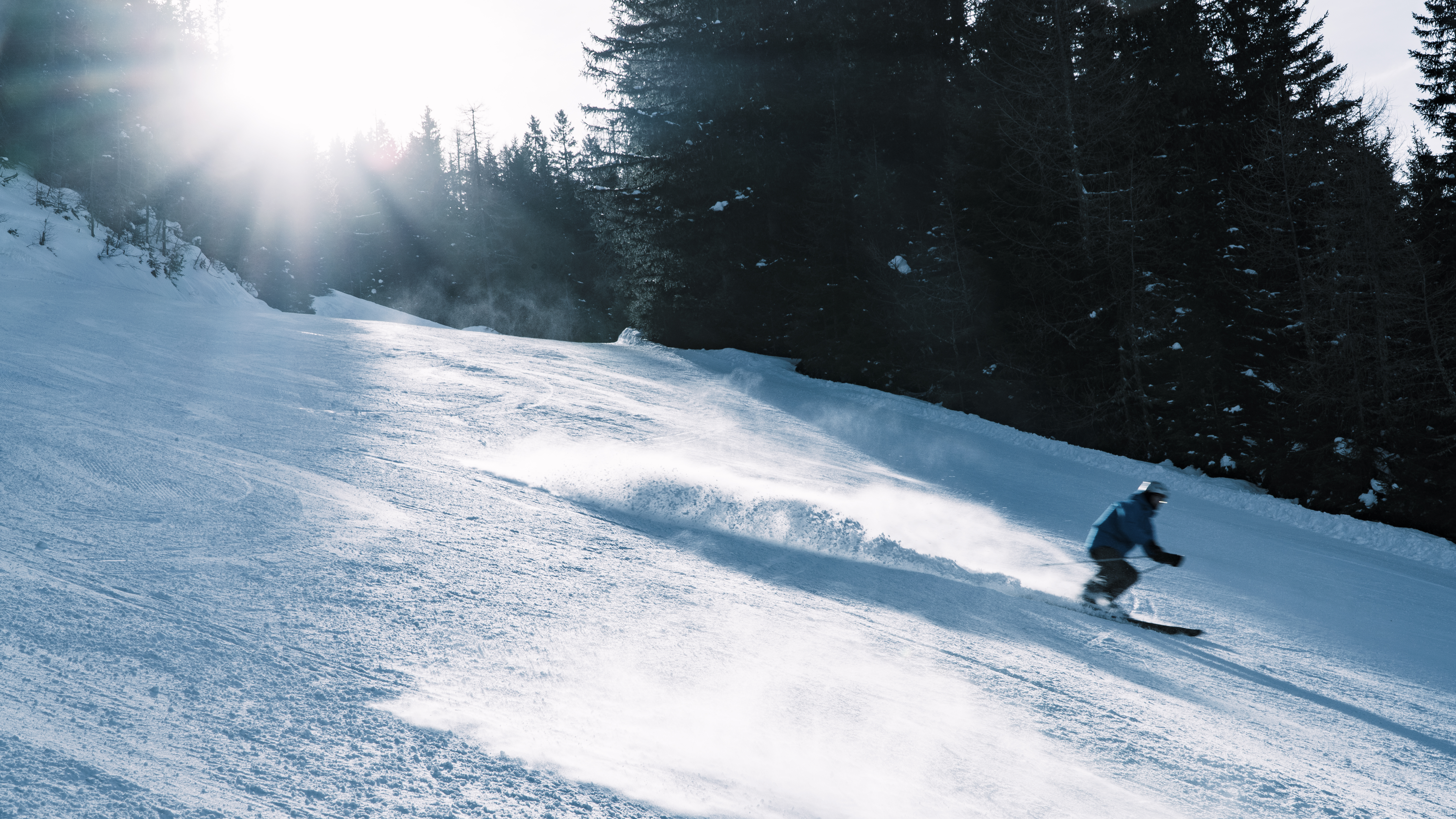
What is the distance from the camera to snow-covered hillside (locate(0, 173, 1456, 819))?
A: 3.15 m

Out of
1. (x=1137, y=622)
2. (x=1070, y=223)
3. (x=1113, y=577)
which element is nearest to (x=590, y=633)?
(x=1137, y=622)

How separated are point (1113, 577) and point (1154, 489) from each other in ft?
3.45

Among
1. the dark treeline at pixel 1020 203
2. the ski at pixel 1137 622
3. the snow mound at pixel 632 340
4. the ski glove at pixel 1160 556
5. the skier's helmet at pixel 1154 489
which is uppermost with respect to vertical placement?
the dark treeline at pixel 1020 203

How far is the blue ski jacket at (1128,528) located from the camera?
800 centimetres

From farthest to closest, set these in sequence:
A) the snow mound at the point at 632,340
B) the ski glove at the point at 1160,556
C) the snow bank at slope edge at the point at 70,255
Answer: the snow mound at the point at 632,340
the snow bank at slope edge at the point at 70,255
the ski glove at the point at 1160,556

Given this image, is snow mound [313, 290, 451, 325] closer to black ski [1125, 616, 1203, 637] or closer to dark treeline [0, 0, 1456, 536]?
dark treeline [0, 0, 1456, 536]

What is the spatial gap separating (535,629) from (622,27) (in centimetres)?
3270

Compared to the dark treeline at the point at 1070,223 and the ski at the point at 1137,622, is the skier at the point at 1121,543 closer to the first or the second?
the ski at the point at 1137,622

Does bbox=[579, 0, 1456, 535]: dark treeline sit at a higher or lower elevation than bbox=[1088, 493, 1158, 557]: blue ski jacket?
higher

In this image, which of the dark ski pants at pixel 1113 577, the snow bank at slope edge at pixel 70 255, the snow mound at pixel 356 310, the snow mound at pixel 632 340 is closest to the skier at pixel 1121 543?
the dark ski pants at pixel 1113 577

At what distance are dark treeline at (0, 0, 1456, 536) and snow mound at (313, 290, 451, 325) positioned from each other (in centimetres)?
705

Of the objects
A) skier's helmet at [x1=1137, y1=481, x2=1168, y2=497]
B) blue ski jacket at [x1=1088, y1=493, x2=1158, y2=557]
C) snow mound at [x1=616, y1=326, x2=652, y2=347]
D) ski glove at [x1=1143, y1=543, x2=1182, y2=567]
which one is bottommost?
ski glove at [x1=1143, y1=543, x2=1182, y2=567]

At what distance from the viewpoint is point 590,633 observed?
186 inches

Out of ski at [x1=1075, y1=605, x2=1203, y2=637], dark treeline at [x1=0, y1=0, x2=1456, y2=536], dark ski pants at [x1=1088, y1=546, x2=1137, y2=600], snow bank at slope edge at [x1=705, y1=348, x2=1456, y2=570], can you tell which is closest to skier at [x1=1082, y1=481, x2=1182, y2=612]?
dark ski pants at [x1=1088, y1=546, x2=1137, y2=600]
